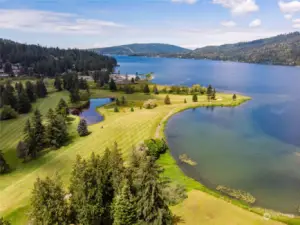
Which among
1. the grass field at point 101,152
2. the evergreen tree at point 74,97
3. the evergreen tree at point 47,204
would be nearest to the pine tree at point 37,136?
the grass field at point 101,152

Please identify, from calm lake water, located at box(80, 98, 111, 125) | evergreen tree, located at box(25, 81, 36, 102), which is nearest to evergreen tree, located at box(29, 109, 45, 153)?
calm lake water, located at box(80, 98, 111, 125)

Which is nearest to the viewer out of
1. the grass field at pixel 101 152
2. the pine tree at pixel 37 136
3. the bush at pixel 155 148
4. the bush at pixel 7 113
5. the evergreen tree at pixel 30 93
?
the grass field at pixel 101 152

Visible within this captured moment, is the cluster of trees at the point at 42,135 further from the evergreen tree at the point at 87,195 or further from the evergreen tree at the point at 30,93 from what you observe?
the evergreen tree at the point at 30,93

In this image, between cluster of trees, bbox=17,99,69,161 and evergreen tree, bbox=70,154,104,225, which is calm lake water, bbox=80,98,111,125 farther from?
evergreen tree, bbox=70,154,104,225

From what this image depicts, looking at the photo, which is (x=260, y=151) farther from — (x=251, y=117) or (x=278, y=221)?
(x=251, y=117)

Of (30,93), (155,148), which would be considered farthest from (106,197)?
(30,93)

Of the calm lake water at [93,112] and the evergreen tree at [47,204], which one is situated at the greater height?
the evergreen tree at [47,204]
